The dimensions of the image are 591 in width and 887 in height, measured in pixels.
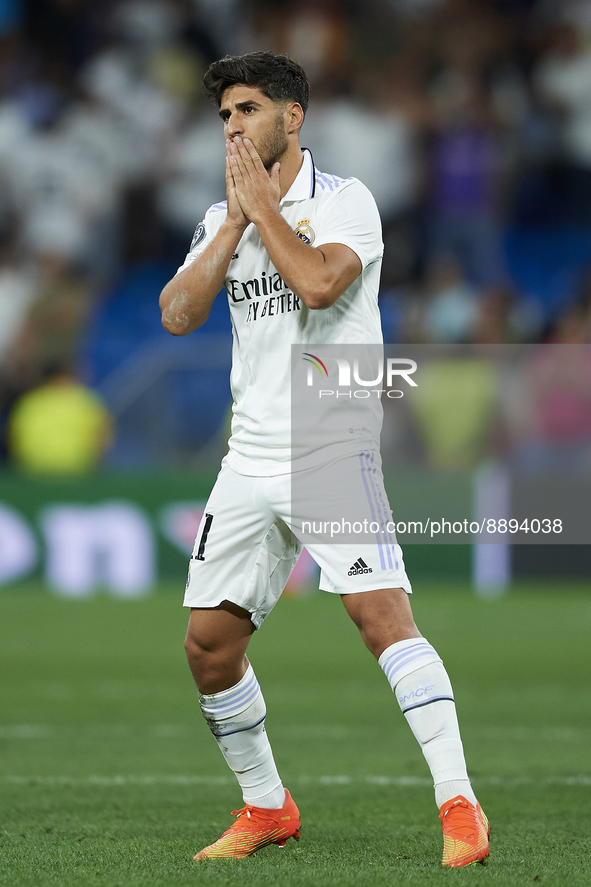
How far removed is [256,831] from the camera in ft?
12.9

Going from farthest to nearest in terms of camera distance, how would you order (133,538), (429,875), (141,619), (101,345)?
1. (101,345)
2. (133,538)
3. (141,619)
4. (429,875)

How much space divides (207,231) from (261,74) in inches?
20.4

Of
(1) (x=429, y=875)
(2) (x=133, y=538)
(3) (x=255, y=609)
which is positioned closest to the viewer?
(1) (x=429, y=875)

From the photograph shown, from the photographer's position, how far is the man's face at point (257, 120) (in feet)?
12.5

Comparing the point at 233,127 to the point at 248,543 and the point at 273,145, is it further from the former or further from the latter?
the point at 248,543

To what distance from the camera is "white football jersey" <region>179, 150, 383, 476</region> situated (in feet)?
12.4

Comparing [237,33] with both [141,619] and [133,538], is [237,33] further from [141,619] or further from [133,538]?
[141,619]

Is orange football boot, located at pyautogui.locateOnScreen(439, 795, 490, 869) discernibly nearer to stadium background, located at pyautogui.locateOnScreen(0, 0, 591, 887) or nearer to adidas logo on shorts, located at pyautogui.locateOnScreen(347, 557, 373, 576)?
stadium background, located at pyautogui.locateOnScreen(0, 0, 591, 887)

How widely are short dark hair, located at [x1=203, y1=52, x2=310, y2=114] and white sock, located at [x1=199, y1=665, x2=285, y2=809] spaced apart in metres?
1.75

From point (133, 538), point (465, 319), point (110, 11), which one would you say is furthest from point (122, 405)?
point (110, 11)

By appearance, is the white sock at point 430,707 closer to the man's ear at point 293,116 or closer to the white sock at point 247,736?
the white sock at point 247,736

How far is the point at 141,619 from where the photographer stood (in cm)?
1020

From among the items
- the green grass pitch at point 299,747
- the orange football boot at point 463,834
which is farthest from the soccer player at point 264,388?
the green grass pitch at point 299,747

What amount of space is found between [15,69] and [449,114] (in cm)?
535
